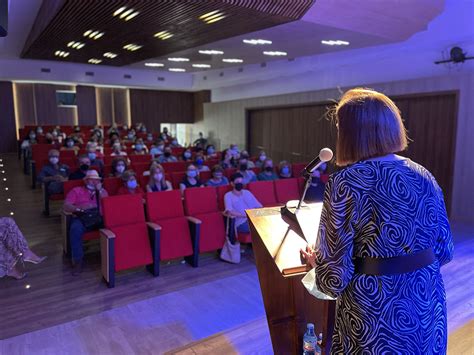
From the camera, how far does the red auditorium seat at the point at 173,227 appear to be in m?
4.71

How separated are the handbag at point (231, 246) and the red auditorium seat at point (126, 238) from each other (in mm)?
997

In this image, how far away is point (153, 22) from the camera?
6.31 m

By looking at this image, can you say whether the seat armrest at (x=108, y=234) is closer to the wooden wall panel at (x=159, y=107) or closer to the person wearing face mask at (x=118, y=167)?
the person wearing face mask at (x=118, y=167)

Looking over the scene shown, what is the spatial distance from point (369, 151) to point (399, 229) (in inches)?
11.0

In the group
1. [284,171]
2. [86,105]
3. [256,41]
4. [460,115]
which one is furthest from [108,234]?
[86,105]

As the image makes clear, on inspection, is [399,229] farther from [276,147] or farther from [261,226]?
[276,147]

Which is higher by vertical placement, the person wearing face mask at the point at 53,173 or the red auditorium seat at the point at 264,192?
the person wearing face mask at the point at 53,173

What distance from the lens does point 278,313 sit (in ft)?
7.02

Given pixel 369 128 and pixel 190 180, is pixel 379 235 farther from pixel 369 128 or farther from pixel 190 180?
pixel 190 180

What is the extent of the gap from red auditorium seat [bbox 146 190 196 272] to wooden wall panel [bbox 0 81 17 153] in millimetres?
11664

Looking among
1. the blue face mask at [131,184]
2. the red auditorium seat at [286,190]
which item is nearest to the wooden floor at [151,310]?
the blue face mask at [131,184]

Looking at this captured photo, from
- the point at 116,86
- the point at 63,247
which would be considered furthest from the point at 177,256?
the point at 116,86

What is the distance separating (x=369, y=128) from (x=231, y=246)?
398 centimetres

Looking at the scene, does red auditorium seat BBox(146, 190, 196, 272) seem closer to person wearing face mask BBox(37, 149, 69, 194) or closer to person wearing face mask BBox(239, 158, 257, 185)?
person wearing face mask BBox(239, 158, 257, 185)
